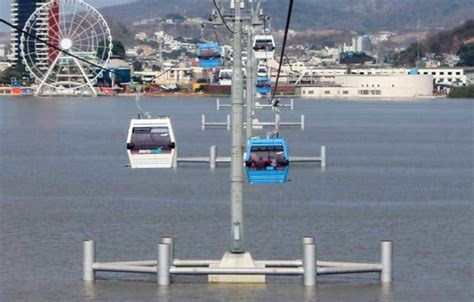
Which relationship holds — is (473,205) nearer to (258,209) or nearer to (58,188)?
(258,209)

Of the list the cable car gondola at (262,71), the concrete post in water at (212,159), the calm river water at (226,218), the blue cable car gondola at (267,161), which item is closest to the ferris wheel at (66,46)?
the cable car gondola at (262,71)

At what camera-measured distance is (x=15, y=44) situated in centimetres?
19625

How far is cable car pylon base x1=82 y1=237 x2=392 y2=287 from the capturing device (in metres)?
21.0

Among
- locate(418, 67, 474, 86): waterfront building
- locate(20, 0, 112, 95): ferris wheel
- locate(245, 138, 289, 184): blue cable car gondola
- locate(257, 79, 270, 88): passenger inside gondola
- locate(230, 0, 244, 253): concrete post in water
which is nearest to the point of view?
locate(230, 0, 244, 253): concrete post in water

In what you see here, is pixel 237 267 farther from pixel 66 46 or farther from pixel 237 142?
pixel 66 46

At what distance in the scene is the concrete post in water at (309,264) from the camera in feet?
67.9

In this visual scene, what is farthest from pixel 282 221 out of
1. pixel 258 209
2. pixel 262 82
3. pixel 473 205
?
pixel 262 82

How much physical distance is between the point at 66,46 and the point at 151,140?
83.8 m

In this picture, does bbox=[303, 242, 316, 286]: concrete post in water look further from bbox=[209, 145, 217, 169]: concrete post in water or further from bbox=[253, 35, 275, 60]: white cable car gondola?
bbox=[253, 35, 275, 60]: white cable car gondola

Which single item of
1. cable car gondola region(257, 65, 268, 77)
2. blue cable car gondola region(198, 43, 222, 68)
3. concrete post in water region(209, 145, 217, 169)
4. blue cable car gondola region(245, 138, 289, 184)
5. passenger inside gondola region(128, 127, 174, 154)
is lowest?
concrete post in water region(209, 145, 217, 169)

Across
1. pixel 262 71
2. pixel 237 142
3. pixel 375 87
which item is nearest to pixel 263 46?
pixel 262 71

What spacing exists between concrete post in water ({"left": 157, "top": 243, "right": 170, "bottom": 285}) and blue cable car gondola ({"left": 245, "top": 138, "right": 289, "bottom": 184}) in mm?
5327

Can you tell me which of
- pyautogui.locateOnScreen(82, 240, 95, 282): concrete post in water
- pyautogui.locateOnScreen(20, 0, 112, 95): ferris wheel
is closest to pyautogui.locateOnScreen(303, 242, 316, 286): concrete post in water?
pyautogui.locateOnScreen(82, 240, 95, 282): concrete post in water

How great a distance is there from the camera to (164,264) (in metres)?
21.3
